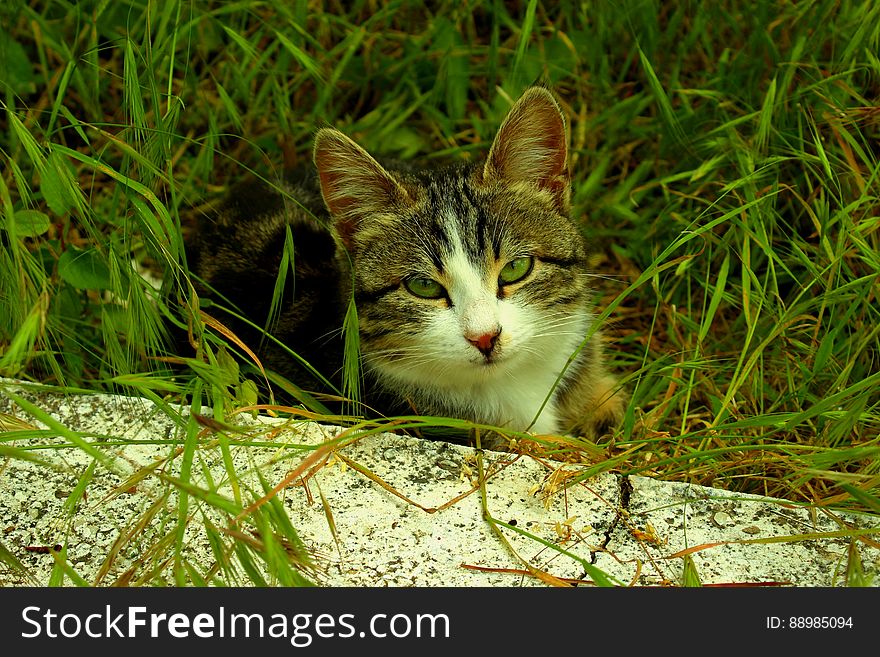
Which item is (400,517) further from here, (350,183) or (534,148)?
(534,148)

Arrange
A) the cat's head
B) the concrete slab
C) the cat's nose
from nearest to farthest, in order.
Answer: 1. the concrete slab
2. the cat's nose
3. the cat's head

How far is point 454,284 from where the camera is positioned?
235 centimetres

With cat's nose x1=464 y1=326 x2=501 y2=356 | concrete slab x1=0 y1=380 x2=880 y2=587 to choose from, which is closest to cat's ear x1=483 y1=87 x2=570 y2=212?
cat's nose x1=464 y1=326 x2=501 y2=356

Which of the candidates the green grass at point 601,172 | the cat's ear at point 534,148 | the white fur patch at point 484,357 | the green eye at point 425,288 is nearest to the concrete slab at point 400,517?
the green grass at point 601,172

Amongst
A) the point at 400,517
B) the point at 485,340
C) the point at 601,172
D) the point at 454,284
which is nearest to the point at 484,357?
the point at 485,340

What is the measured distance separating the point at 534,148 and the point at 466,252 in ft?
1.27

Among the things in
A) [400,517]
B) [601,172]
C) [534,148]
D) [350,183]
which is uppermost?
[601,172]

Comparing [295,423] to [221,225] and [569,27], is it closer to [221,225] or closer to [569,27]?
[221,225]

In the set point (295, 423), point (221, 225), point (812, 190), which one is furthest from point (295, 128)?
point (812, 190)

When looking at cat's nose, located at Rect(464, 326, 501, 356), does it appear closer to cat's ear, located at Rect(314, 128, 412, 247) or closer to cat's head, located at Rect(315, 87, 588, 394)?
cat's head, located at Rect(315, 87, 588, 394)

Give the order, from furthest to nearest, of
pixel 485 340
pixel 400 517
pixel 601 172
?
pixel 601 172
pixel 485 340
pixel 400 517

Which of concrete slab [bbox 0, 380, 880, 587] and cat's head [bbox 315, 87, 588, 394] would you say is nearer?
concrete slab [bbox 0, 380, 880, 587]

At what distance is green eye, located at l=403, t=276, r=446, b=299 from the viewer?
7.88ft

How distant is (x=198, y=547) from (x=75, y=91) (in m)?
2.49
